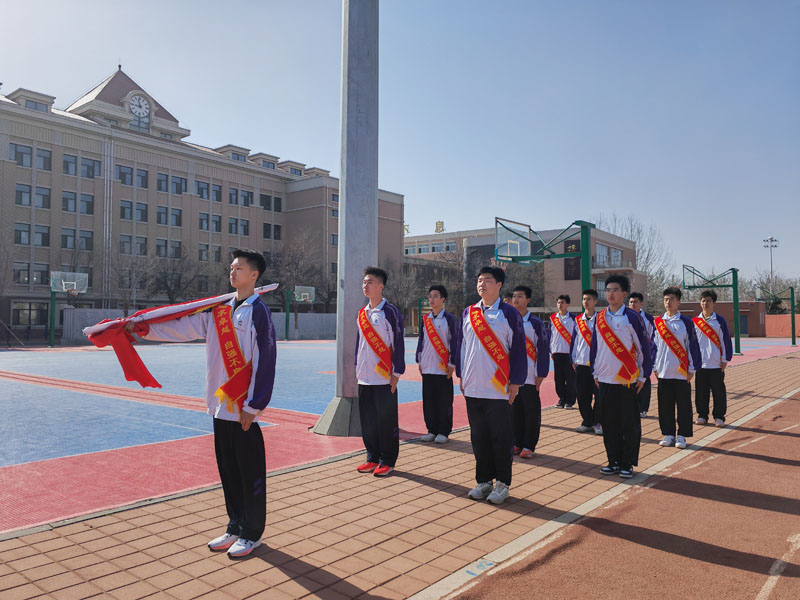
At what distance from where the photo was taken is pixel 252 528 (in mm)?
3939

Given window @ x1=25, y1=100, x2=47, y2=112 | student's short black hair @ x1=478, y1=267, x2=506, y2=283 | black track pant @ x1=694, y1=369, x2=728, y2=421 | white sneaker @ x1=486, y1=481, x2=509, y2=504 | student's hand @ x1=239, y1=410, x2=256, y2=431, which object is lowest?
white sneaker @ x1=486, y1=481, x2=509, y2=504

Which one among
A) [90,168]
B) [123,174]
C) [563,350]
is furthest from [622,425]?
[123,174]

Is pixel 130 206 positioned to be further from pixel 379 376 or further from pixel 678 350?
pixel 678 350

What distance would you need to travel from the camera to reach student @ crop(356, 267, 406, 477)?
603 cm

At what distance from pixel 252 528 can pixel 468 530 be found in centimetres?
155

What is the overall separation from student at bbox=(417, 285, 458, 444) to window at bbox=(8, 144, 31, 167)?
45019 millimetres

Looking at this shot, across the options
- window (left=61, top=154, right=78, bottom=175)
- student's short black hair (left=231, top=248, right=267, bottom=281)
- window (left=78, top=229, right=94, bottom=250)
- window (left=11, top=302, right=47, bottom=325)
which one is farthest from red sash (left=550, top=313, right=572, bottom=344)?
window (left=61, top=154, right=78, bottom=175)

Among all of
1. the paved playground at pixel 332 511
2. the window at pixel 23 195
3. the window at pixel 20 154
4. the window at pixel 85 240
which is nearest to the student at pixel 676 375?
the paved playground at pixel 332 511

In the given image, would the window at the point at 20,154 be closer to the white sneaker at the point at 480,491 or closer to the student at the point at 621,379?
the student at the point at 621,379

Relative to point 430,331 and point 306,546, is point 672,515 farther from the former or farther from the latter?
point 430,331

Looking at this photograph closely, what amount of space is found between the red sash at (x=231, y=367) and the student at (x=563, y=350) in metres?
7.59

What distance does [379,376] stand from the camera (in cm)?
611

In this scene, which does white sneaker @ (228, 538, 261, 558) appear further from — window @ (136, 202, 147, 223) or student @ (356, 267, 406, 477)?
window @ (136, 202, 147, 223)

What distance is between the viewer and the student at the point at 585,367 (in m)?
8.57
